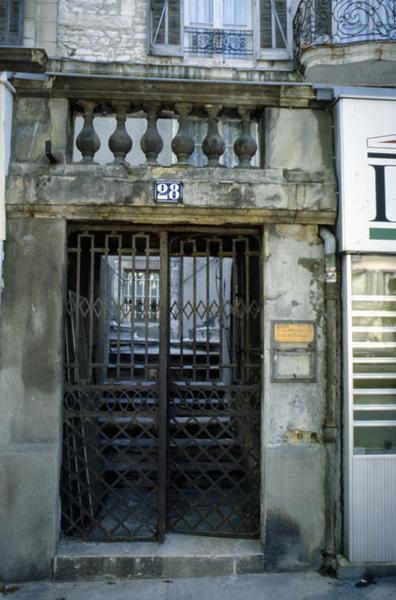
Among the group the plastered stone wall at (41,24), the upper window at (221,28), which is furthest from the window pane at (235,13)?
the plastered stone wall at (41,24)

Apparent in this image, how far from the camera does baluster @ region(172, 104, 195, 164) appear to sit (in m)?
4.55

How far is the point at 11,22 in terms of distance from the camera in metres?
10.5

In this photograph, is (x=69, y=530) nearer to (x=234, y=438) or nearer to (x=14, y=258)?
(x=234, y=438)

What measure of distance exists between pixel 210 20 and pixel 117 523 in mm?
10563

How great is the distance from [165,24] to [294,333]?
9309mm

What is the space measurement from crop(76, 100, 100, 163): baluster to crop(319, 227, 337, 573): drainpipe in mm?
2184

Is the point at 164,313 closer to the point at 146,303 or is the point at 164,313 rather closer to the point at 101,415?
the point at 146,303

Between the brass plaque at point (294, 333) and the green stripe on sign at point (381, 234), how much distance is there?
94cm

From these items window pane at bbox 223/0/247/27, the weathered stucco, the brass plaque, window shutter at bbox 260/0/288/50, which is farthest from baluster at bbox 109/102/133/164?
window pane at bbox 223/0/247/27

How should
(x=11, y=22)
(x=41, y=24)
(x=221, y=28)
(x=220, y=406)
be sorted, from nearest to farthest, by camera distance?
(x=220, y=406)
(x=11, y=22)
(x=41, y=24)
(x=221, y=28)

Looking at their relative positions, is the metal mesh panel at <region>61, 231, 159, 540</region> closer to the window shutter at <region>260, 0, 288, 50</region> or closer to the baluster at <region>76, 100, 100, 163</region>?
the baluster at <region>76, 100, 100, 163</region>

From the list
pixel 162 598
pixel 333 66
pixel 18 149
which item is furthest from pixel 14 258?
pixel 333 66

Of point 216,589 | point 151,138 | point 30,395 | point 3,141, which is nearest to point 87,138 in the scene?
point 151,138

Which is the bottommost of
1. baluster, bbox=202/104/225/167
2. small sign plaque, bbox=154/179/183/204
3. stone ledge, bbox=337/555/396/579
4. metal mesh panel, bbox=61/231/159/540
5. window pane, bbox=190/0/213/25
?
stone ledge, bbox=337/555/396/579
